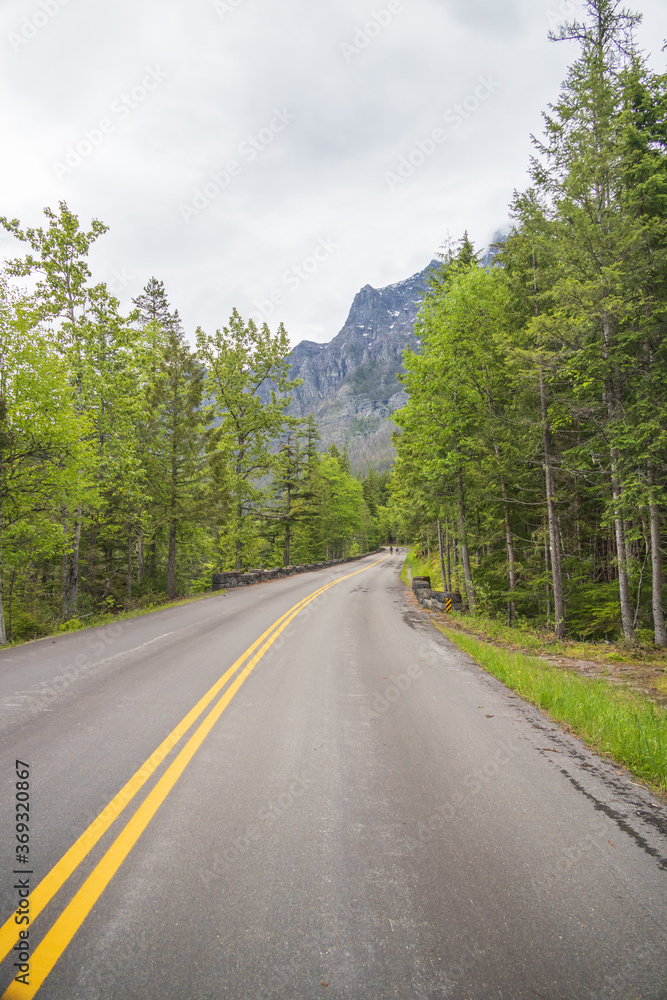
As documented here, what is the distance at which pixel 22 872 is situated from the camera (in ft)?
8.18

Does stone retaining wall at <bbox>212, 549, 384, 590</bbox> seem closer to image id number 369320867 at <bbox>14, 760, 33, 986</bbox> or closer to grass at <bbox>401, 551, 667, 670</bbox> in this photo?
grass at <bbox>401, 551, 667, 670</bbox>

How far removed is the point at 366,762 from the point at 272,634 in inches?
234

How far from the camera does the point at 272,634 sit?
959 centimetres

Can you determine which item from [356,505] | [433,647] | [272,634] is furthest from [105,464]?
[356,505]

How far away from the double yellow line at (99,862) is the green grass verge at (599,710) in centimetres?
406

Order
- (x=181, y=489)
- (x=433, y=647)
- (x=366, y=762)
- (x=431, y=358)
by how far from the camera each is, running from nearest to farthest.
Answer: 1. (x=366, y=762)
2. (x=433, y=647)
3. (x=431, y=358)
4. (x=181, y=489)

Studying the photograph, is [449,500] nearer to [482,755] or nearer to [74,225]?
[482,755]

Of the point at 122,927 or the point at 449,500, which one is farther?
the point at 449,500

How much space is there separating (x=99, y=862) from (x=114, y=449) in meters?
14.3

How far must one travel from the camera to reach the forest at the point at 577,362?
28.6 feet

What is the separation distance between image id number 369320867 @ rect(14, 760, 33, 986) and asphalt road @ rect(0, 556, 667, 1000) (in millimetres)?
19

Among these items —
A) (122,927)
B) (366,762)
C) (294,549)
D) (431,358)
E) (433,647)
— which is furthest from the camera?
(294,549)

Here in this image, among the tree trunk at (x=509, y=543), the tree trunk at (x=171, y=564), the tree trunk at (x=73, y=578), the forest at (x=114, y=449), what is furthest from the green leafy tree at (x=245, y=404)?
the tree trunk at (x=509, y=543)

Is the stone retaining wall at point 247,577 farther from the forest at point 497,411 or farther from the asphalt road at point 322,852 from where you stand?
the asphalt road at point 322,852
